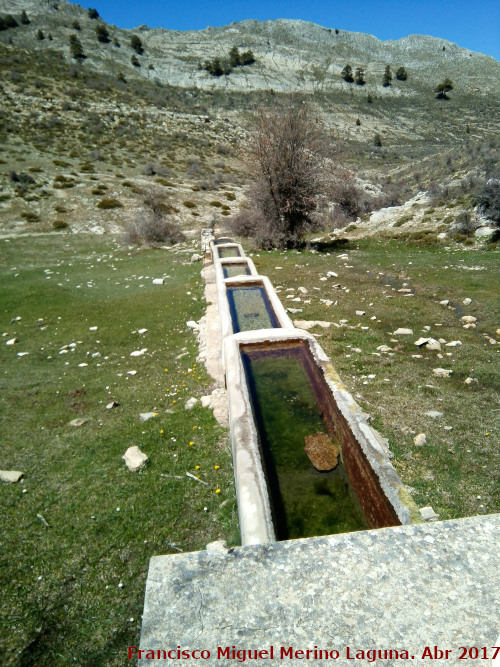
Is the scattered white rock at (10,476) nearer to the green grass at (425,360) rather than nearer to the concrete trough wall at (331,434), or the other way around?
the concrete trough wall at (331,434)

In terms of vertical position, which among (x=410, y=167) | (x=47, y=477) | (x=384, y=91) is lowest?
(x=47, y=477)

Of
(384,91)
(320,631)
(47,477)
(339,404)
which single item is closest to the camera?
(320,631)

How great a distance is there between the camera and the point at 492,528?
2.11 meters

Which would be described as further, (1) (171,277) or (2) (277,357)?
(1) (171,277)

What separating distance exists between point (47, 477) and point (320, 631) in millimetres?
3561

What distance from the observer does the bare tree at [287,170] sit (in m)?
13.0

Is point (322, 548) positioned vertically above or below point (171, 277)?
above

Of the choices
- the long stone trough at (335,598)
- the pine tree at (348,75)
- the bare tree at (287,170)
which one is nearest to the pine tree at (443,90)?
the pine tree at (348,75)

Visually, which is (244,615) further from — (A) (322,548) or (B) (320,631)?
(A) (322,548)

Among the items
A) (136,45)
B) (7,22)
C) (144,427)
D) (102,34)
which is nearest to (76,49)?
(7,22)

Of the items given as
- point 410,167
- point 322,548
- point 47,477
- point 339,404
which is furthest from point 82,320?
point 410,167

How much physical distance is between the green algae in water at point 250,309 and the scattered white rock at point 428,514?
4.32 metres

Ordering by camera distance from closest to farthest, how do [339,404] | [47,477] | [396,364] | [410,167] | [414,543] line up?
[414,543], [47,477], [339,404], [396,364], [410,167]

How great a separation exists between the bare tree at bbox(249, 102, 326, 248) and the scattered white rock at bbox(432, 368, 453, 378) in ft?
32.2
